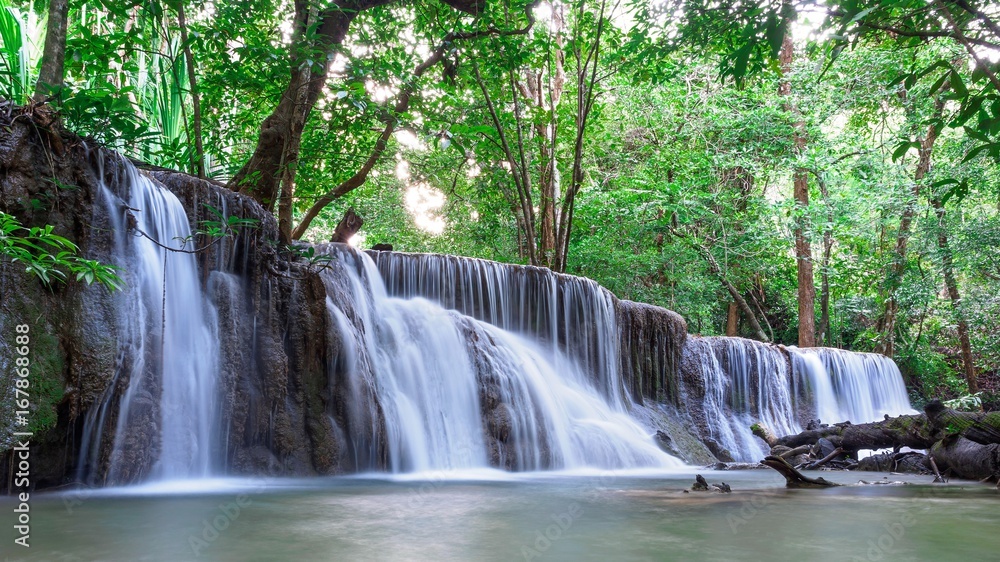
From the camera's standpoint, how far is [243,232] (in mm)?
6867

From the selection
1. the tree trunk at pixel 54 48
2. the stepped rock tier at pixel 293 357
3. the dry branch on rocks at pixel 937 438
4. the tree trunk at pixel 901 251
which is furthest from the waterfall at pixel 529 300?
the tree trunk at pixel 901 251

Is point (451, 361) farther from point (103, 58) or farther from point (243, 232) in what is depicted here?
point (103, 58)

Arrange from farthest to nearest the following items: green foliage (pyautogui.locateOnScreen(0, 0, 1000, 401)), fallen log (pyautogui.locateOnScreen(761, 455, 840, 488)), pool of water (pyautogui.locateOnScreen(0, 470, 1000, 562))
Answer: green foliage (pyautogui.locateOnScreen(0, 0, 1000, 401)), fallen log (pyautogui.locateOnScreen(761, 455, 840, 488)), pool of water (pyautogui.locateOnScreen(0, 470, 1000, 562))

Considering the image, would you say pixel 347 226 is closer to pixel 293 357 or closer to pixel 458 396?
pixel 458 396

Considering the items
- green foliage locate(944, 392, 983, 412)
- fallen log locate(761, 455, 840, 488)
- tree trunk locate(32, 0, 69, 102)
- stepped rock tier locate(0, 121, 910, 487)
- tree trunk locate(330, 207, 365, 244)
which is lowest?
fallen log locate(761, 455, 840, 488)

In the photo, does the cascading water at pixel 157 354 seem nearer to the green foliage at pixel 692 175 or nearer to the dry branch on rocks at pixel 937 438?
the green foliage at pixel 692 175

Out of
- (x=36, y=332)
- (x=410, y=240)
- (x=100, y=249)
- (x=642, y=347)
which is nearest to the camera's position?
(x=36, y=332)

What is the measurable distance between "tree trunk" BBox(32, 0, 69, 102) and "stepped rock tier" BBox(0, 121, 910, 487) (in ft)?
2.83

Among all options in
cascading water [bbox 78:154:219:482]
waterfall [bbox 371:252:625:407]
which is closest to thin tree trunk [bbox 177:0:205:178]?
cascading water [bbox 78:154:219:482]

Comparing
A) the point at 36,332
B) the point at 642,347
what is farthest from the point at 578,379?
the point at 36,332

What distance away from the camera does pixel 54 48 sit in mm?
5840

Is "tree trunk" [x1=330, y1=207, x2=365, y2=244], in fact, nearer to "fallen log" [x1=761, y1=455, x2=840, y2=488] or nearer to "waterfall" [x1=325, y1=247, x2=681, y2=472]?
"waterfall" [x1=325, y1=247, x2=681, y2=472]

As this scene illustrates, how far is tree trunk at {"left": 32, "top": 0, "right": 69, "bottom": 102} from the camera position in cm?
567

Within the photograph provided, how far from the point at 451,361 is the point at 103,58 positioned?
538cm
